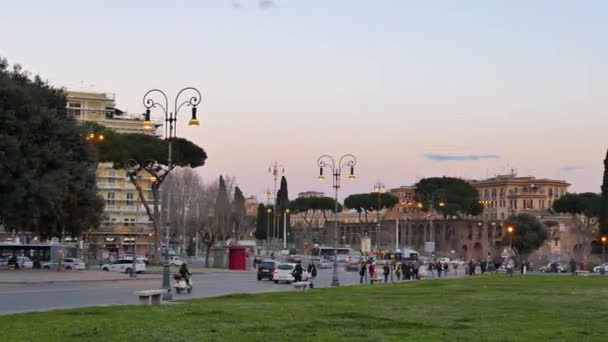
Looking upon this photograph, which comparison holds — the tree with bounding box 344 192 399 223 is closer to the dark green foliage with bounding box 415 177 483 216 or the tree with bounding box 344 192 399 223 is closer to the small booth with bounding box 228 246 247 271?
the dark green foliage with bounding box 415 177 483 216

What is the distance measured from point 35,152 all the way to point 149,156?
33.8 m

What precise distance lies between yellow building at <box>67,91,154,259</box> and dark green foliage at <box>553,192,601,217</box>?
235 ft

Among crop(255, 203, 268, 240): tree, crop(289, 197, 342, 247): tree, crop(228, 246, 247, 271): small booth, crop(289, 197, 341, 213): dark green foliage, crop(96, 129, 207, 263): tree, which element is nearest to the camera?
crop(96, 129, 207, 263): tree

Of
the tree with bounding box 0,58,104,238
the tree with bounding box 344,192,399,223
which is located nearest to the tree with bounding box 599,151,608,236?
the tree with bounding box 0,58,104,238

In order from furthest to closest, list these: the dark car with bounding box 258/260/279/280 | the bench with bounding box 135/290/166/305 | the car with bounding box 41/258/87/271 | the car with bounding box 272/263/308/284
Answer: the car with bounding box 41/258/87/271 → the dark car with bounding box 258/260/279/280 → the car with bounding box 272/263/308/284 → the bench with bounding box 135/290/166/305

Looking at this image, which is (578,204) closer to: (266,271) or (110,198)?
(110,198)

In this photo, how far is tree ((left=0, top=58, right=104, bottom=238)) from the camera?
4431cm

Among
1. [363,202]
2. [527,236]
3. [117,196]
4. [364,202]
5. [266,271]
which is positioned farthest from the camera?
[363,202]

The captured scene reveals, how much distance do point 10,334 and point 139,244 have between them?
113m

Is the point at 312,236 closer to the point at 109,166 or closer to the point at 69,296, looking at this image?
the point at 109,166

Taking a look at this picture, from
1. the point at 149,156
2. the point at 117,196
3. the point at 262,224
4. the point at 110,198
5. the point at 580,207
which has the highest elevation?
the point at 149,156

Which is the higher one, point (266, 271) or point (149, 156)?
point (149, 156)

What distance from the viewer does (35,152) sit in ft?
151

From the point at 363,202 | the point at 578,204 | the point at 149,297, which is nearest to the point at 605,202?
the point at 578,204
